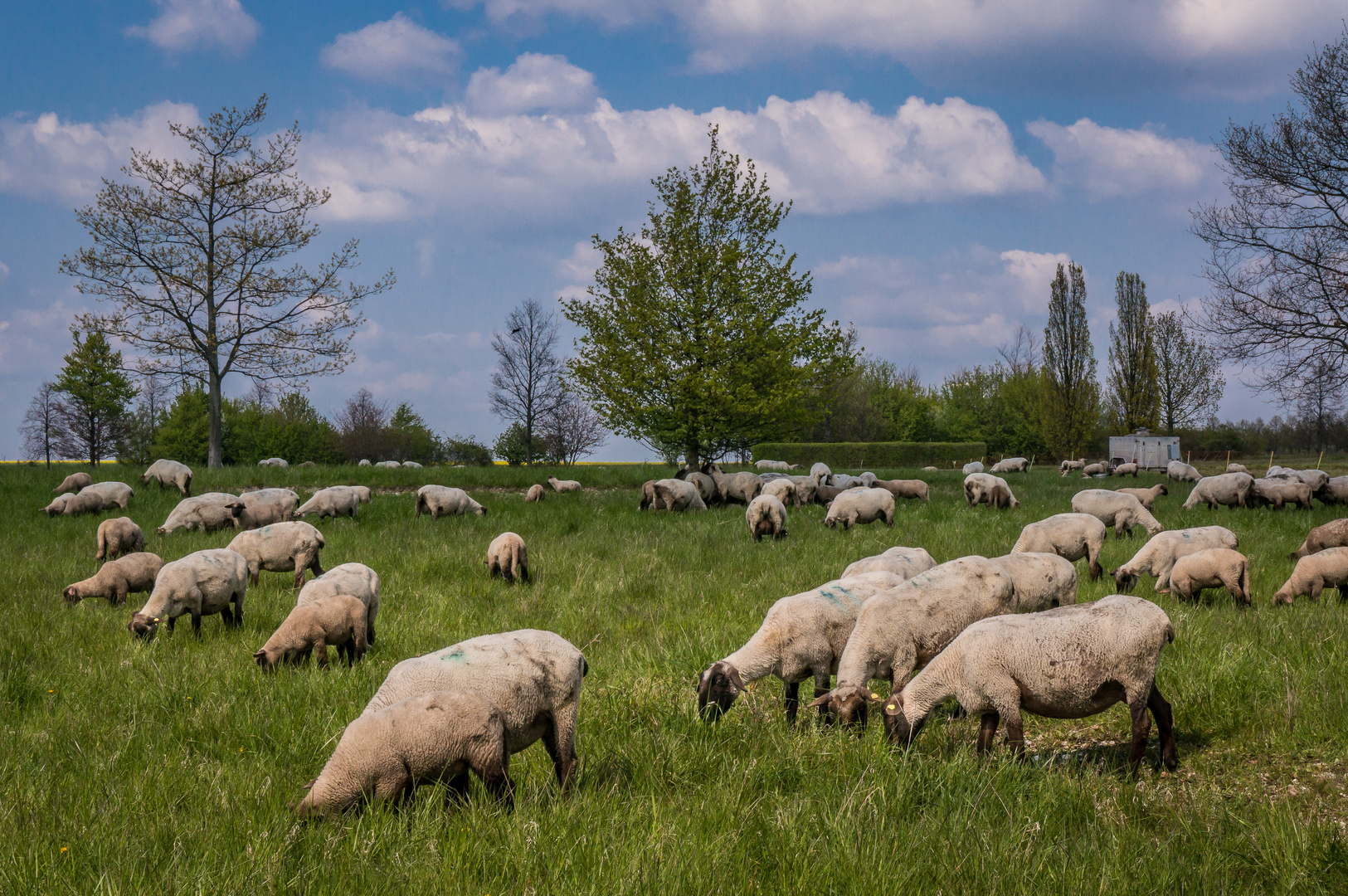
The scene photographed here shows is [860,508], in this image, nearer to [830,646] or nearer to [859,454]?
[830,646]

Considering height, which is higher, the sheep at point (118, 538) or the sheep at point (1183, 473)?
the sheep at point (118, 538)

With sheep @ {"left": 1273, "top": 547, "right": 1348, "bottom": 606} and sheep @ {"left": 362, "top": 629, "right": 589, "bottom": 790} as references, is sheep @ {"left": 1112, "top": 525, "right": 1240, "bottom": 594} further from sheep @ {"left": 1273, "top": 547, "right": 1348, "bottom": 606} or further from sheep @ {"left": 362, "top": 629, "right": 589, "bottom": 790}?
sheep @ {"left": 362, "top": 629, "right": 589, "bottom": 790}

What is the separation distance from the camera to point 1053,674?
4.24m

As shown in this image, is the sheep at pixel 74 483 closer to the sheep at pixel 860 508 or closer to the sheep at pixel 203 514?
the sheep at pixel 203 514

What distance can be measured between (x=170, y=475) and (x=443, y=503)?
341 inches

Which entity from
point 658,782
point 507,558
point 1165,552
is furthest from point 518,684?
point 1165,552

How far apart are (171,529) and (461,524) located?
5151 mm

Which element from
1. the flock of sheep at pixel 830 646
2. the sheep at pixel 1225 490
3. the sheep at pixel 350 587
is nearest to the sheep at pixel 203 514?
the flock of sheep at pixel 830 646

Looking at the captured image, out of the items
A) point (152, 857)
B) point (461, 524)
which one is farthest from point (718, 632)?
point (461, 524)

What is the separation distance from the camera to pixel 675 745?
13.6 feet

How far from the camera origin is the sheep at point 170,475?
66.0 feet

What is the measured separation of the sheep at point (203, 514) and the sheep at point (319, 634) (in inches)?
374

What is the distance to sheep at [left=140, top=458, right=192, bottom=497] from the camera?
20109 mm

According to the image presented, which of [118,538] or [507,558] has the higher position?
[118,538]
